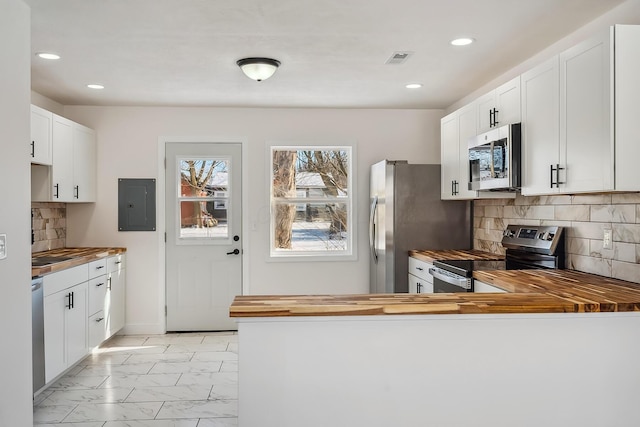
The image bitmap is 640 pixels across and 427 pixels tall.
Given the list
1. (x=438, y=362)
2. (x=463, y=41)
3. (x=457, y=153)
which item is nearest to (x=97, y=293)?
(x=457, y=153)

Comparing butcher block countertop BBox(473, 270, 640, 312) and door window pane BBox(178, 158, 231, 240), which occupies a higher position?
door window pane BBox(178, 158, 231, 240)

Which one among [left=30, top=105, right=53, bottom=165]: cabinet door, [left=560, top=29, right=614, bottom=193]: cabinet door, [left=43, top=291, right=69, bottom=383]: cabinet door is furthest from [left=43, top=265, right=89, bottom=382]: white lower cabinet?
[left=560, top=29, right=614, bottom=193]: cabinet door

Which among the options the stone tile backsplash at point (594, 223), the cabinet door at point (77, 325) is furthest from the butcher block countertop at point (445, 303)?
the cabinet door at point (77, 325)

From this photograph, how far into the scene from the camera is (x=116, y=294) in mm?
5047

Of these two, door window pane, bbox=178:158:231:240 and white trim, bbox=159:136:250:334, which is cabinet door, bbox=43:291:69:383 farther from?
door window pane, bbox=178:158:231:240

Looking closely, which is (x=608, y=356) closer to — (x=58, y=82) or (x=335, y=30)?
(x=335, y=30)

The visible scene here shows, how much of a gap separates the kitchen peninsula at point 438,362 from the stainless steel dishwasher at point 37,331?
1.92m

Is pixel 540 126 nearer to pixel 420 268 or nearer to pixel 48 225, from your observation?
pixel 420 268

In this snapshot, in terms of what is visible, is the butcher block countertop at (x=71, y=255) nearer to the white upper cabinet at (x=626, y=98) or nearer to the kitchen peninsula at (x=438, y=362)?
the kitchen peninsula at (x=438, y=362)

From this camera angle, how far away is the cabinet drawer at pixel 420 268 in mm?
4118

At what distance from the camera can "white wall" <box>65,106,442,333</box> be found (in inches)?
209

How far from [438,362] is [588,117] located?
4.62ft

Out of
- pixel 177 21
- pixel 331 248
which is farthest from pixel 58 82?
pixel 331 248

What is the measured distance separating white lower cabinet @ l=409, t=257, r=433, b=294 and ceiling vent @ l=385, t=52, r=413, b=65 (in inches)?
61.3
